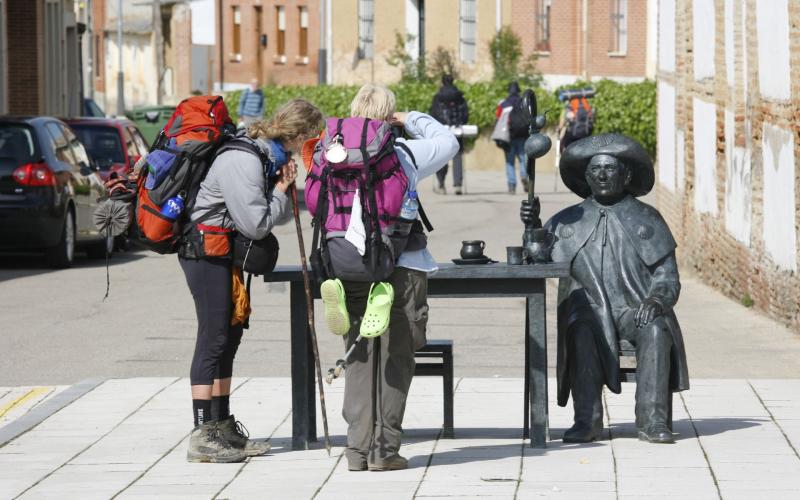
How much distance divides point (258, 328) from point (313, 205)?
21.0 ft

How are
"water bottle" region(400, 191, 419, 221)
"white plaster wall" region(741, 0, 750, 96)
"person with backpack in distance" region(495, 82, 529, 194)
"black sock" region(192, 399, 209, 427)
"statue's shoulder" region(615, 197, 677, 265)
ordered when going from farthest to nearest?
"person with backpack in distance" region(495, 82, 529, 194), "white plaster wall" region(741, 0, 750, 96), "statue's shoulder" region(615, 197, 677, 265), "black sock" region(192, 399, 209, 427), "water bottle" region(400, 191, 419, 221)

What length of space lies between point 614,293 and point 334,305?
67.0 inches

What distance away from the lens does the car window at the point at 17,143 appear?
61.9 feet

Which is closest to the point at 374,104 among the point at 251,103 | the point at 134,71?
the point at 251,103

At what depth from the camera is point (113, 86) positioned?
81.5 m

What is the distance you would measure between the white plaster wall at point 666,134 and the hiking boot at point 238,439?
13.2 meters

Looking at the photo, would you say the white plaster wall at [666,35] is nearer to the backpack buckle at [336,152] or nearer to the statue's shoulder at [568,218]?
the statue's shoulder at [568,218]

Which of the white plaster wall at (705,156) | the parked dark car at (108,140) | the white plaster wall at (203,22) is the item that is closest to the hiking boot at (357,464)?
the white plaster wall at (705,156)

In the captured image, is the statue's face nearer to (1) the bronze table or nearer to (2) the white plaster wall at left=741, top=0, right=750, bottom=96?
(1) the bronze table

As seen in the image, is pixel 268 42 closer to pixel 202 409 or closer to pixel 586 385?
pixel 586 385

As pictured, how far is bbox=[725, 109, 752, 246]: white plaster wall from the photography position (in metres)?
15.4

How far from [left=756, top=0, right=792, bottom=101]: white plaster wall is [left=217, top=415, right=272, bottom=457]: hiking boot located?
21.6 ft

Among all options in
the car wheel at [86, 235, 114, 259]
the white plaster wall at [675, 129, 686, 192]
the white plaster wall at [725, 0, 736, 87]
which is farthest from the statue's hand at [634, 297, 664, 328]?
the car wheel at [86, 235, 114, 259]

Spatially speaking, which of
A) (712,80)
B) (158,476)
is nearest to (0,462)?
(158,476)
